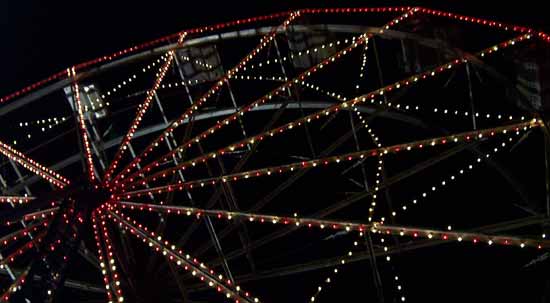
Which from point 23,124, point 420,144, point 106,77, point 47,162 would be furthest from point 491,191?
point 47,162

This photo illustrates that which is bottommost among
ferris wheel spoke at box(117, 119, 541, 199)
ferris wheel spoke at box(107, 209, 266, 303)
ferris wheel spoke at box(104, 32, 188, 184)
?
ferris wheel spoke at box(107, 209, 266, 303)

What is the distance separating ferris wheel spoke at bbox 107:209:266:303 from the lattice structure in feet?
0.08

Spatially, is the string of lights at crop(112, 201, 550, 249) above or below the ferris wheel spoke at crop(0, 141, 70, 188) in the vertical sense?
below

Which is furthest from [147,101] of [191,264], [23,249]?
[191,264]

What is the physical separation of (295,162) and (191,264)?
6893mm

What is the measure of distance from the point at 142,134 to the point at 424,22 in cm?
878

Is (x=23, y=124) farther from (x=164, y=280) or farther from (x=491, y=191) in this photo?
(x=491, y=191)

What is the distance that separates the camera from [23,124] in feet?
50.0

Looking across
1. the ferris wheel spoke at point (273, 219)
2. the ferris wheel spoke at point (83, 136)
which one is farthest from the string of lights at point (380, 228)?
the ferris wheel spoke at point (83, 136)

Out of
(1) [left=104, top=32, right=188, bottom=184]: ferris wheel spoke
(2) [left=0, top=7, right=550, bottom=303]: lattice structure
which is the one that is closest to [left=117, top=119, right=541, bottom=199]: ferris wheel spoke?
(2) [left=0, top=7, right=550, bottom=303]: lattice structure

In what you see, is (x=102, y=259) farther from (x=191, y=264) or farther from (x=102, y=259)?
(x=191, y=264)

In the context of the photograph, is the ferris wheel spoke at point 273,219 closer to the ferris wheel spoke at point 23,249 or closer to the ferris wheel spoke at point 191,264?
the ferris wheel spoke at point 191,264

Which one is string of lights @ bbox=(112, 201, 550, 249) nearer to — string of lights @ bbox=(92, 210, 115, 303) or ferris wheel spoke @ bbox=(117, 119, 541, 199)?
string of lights @ bbox=(92, 210, 115, 303)

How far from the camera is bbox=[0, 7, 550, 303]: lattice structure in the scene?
1002cm
